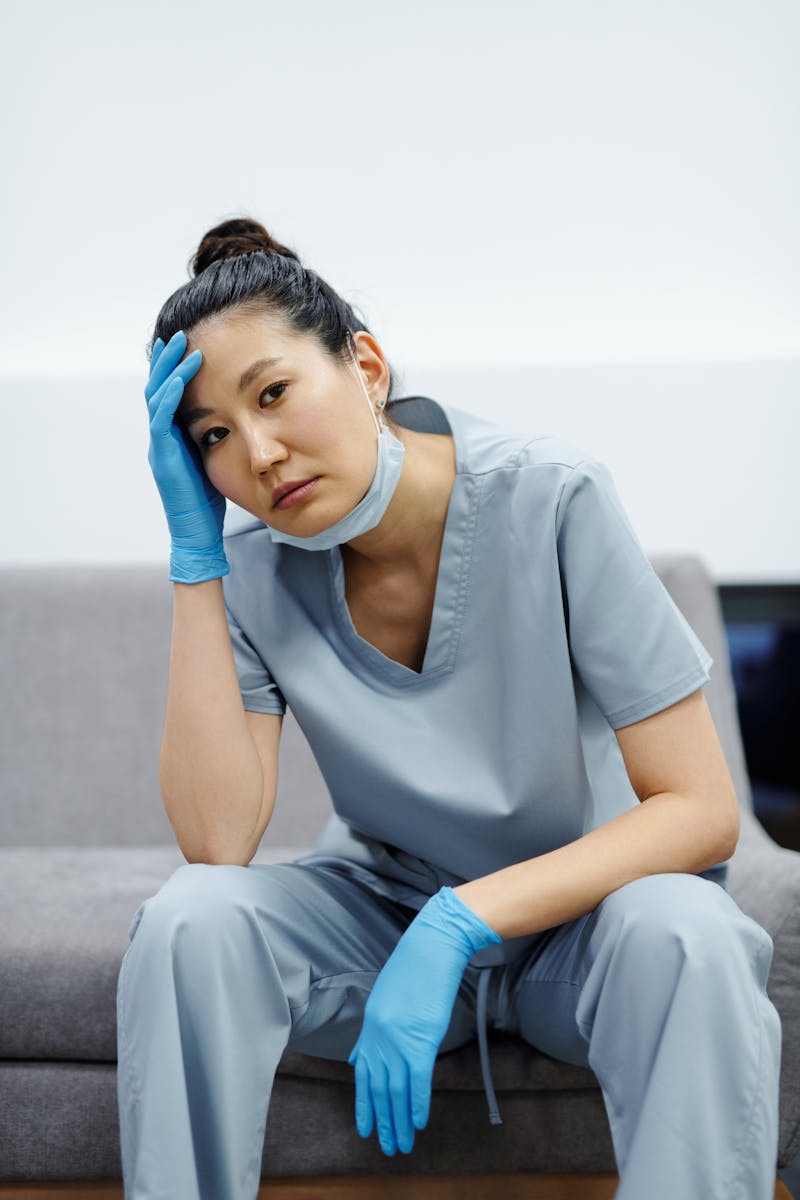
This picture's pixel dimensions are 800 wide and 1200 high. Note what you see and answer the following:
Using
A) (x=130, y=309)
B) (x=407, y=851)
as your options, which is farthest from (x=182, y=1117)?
(x=130, y=309)

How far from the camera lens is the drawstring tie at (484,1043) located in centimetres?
105

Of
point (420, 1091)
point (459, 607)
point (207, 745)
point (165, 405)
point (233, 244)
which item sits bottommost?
point (420, 1091)

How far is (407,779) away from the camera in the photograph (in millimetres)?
1082

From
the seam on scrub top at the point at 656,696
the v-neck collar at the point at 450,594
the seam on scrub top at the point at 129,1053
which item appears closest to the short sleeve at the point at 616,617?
the seam on scrub top at the point at 656,696

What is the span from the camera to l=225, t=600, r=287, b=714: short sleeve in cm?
117

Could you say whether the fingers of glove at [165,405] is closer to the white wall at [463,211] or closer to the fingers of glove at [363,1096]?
the fingers of glove at [363,1096]

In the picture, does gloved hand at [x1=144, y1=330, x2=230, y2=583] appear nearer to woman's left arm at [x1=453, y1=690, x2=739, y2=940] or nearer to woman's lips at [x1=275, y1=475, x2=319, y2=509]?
woman's lips at [x1=275, y1=475, x2=319, y2=509]

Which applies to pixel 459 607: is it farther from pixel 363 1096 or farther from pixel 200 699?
pixel 363 1096

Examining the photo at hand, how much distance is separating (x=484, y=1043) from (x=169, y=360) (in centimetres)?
74

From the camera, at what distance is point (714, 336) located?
199cm

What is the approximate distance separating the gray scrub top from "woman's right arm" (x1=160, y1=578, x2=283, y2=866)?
7 cm

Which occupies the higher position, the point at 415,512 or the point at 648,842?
the point at 415,512

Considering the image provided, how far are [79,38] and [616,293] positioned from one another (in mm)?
1115

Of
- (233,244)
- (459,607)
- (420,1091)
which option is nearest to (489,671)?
(459,607)
